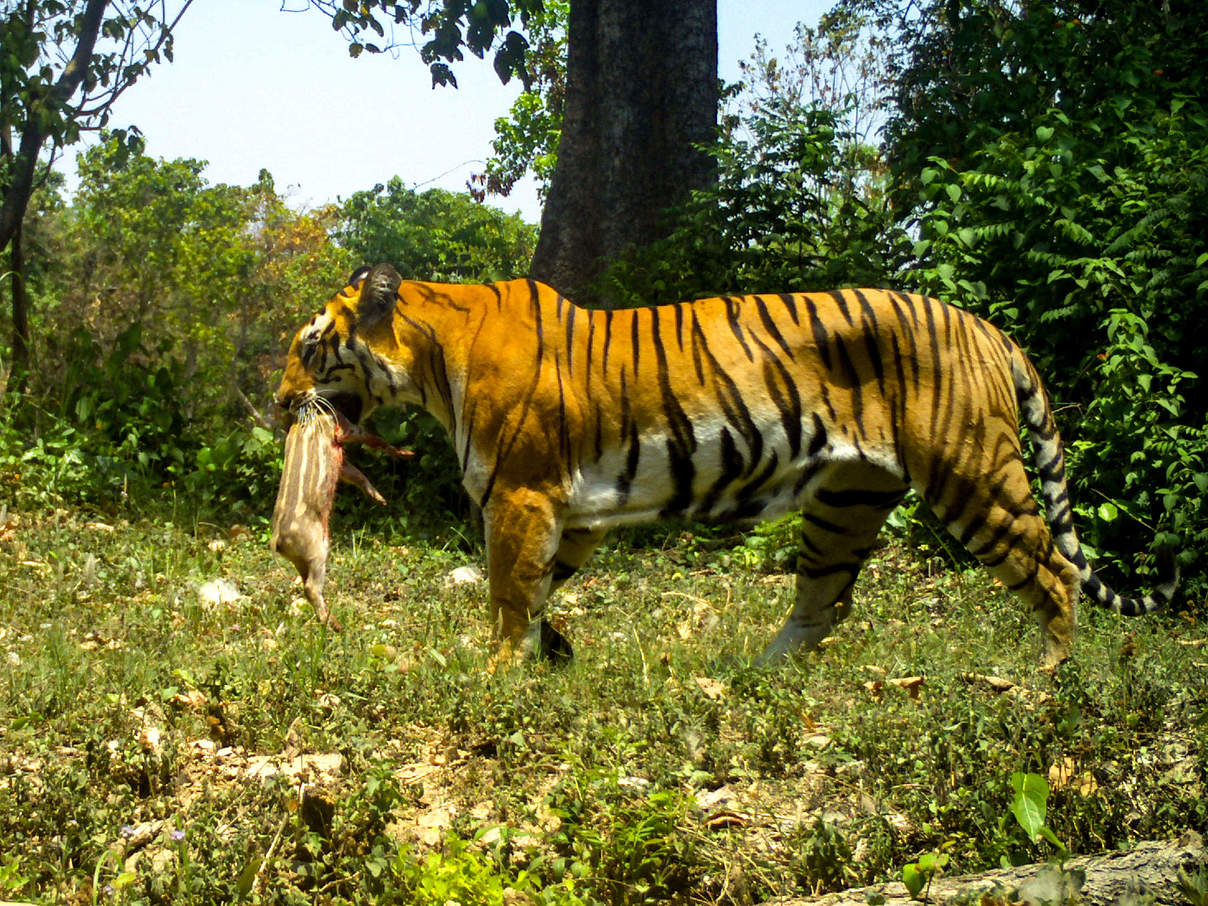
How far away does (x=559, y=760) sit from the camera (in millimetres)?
3961

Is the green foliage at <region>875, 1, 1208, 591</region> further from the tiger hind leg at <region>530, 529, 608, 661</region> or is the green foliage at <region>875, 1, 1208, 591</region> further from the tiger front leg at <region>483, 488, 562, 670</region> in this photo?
the tiger front leg at <region>483, 488, 562, 670</region>

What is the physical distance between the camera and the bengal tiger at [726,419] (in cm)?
476

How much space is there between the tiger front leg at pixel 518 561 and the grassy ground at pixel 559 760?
0.67 ft

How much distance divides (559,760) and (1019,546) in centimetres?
202

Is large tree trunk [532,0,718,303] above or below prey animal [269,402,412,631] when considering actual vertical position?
above

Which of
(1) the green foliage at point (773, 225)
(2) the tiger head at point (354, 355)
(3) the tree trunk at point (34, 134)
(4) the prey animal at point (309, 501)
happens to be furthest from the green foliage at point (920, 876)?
(3) the tree trunk at point (34, 134)

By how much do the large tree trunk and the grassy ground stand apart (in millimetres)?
5195

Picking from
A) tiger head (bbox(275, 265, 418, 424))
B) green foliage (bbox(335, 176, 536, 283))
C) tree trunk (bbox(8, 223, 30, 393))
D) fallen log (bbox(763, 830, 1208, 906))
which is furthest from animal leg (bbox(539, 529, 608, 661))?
green foliage (bbox(335, 176, 536, 283))

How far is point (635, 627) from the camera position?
5.92m

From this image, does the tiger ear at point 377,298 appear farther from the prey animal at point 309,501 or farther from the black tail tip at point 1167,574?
the black tail tip at point 1167,574

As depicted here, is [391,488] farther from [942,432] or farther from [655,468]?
[942,432]

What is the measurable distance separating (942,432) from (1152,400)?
2.15 metres

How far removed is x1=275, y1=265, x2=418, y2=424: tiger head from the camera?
516 cm

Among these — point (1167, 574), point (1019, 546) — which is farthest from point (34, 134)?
point (1167, 574)
